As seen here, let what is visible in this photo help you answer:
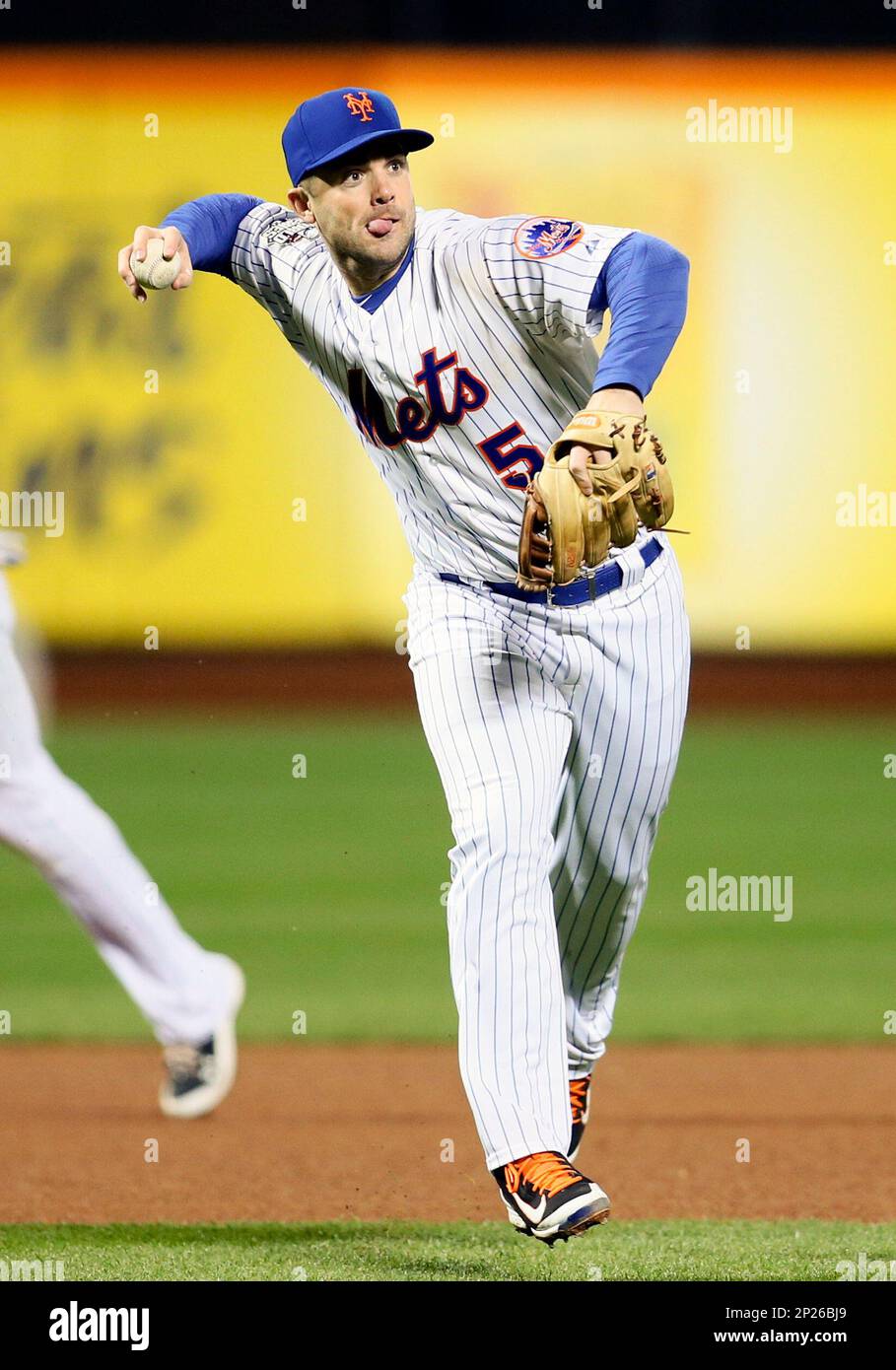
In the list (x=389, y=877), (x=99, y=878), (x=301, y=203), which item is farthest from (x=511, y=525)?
(x=389, y=877)

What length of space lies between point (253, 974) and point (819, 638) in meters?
6.81

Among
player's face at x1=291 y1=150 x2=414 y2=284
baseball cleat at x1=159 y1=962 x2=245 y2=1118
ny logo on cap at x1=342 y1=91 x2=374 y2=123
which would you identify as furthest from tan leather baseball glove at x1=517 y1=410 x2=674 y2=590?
baseball cleat at x1=159 y1=962 x2=245 y2=1118

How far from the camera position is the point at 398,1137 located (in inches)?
193

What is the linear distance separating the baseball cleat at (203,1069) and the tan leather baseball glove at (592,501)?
2.08m

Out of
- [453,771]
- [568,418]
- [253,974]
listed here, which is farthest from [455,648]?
[253,974]

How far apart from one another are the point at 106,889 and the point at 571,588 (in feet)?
5.82

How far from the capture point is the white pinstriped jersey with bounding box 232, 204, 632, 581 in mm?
3105

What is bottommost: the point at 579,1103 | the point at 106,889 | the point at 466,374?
the point at 579,1103

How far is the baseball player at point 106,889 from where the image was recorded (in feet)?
14.7

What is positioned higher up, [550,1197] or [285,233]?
[285,233]

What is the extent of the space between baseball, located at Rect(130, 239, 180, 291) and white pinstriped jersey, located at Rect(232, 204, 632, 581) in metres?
0.29

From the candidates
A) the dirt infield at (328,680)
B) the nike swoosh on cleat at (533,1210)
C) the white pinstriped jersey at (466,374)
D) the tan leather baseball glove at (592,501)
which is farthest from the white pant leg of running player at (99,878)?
the dirt infield at (328,680)

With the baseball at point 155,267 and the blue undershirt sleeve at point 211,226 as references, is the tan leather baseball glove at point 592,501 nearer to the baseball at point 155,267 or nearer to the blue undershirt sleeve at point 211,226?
the baseball at point 155,267

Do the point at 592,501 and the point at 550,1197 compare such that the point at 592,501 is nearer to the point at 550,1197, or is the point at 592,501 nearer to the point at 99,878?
the point at 550,1197
